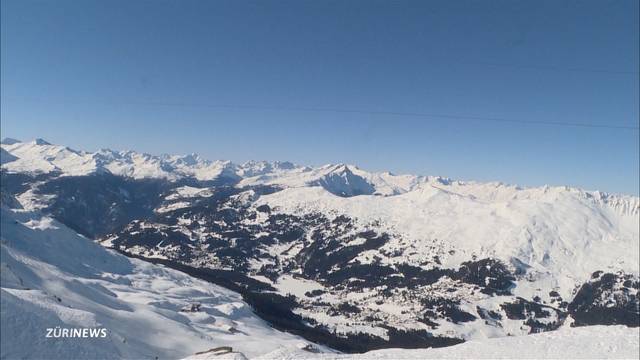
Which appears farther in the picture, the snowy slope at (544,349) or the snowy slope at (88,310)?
the snowy slope at (88,310)

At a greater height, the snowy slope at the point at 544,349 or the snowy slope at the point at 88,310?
the snowy slope at the point at 544,349

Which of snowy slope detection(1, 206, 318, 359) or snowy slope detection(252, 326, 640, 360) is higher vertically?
snowy slope detection(252, 326, 640, 360)

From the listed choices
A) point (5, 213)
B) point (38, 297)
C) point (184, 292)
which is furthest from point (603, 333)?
point (5, 213)

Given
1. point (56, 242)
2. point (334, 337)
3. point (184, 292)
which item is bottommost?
point (334, 337)

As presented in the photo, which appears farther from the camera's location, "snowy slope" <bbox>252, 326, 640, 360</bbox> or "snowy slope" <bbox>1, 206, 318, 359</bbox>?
"snowy slope" <bbox>1, 206, 318, 359</bbox>

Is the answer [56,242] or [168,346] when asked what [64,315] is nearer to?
[168,346]
